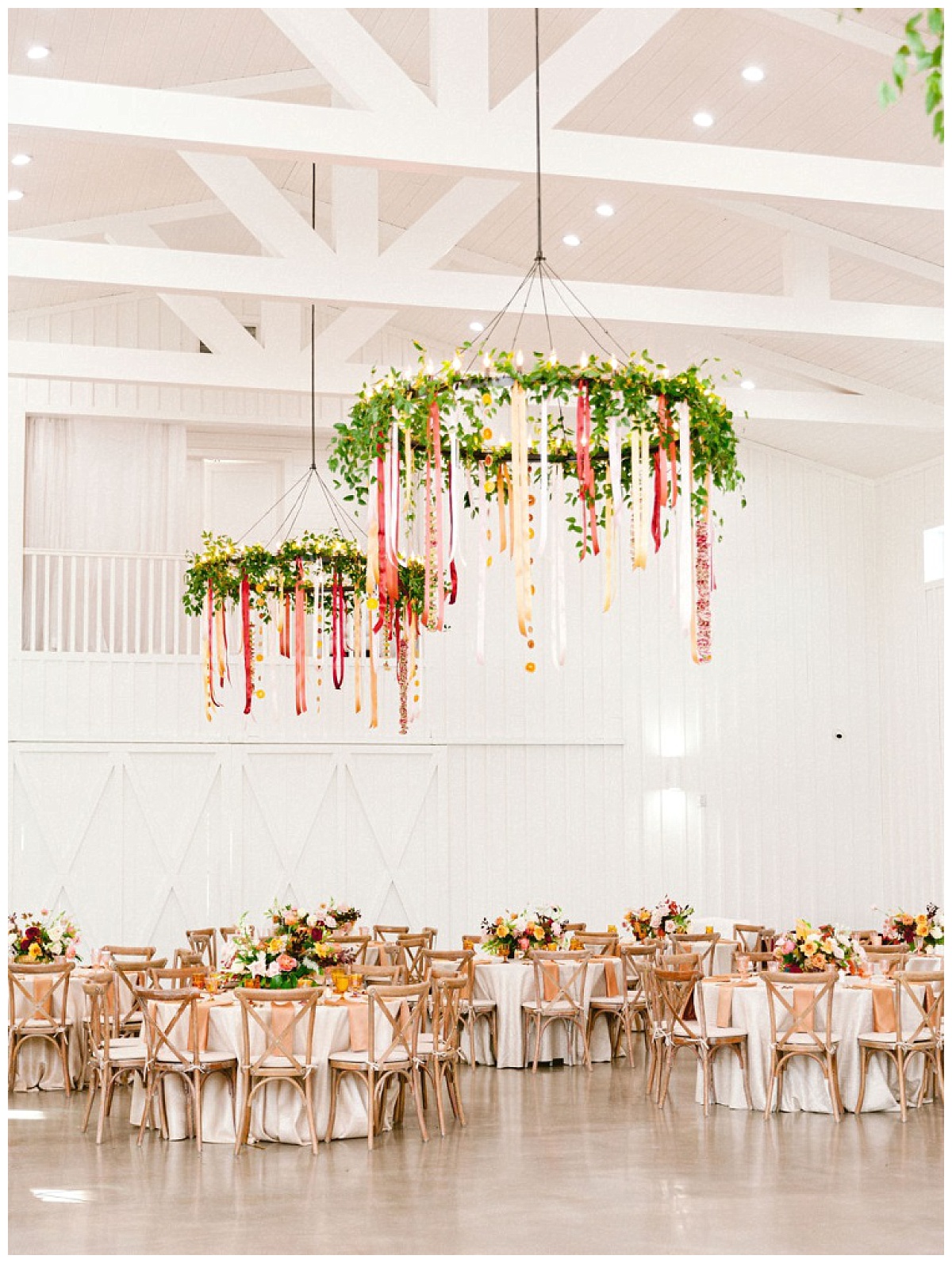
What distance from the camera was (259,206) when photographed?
9.32 metres

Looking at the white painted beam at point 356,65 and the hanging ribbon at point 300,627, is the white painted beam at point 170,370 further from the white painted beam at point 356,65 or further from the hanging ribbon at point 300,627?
the white painted beam at point 356,65

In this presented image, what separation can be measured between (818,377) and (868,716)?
4.21 metres

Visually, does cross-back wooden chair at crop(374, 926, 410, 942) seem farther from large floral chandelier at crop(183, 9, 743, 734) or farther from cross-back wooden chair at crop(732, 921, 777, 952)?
large floral chandelier at crop(183, 9, 743, 734)

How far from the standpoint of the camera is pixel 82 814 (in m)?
13.1

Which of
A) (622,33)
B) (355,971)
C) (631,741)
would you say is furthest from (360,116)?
(631,741)

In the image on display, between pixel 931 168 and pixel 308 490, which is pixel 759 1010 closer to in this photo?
pixel 931 168

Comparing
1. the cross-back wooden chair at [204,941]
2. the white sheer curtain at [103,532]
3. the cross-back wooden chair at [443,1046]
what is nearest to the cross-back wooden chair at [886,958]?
the cross-back wooden chair at [443,1046]

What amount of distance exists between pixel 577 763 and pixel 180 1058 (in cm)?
754

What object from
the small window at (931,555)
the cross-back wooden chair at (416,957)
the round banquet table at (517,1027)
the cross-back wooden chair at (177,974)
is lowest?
the round banquet table at (517,1027)

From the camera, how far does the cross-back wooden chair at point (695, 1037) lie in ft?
27.4

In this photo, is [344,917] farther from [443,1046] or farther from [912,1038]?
[912,1038]

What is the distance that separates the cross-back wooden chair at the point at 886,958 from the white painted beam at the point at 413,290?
4.40 m

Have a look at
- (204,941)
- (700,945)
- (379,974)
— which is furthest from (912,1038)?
(204,941)

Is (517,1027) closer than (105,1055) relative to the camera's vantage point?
No
